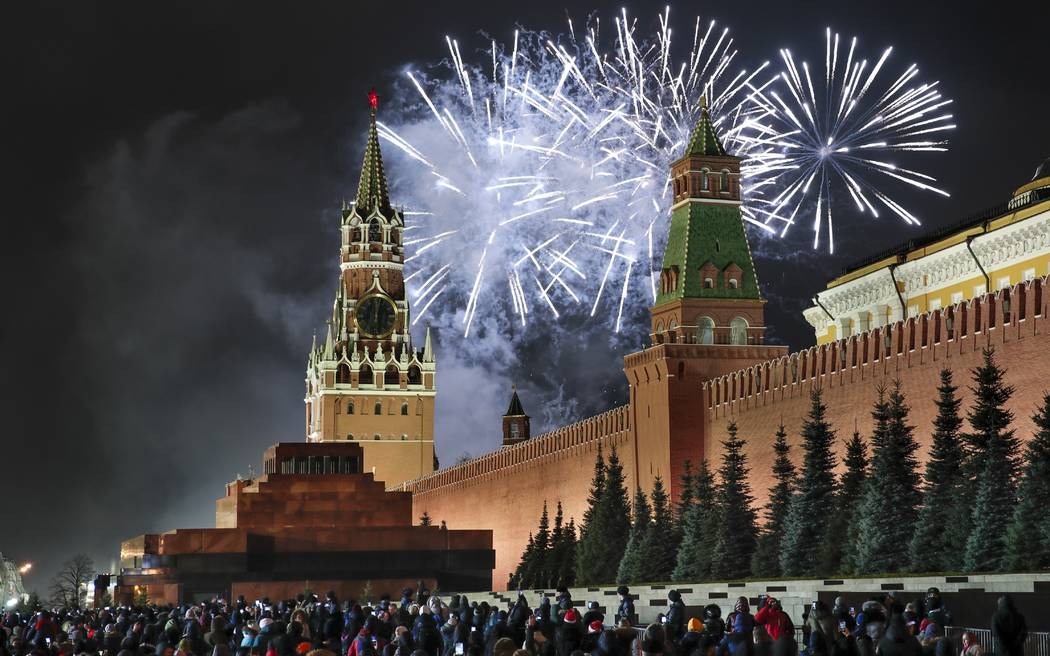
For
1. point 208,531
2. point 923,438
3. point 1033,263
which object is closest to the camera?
point 923,438

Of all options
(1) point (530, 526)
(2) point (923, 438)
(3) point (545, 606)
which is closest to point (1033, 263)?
(2) point (923, 438)

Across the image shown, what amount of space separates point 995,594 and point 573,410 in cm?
8101

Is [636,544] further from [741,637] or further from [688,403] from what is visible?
[741,637]

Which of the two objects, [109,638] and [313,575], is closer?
[109,638]

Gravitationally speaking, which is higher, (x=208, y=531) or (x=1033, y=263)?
(x=1033, y=263)

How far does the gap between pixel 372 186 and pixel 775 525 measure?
6599cm

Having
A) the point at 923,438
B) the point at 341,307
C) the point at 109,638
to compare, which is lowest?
the point at 109,638

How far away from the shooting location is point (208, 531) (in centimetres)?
4972

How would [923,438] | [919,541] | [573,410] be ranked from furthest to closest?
[573,410], [923,438], [919,541]

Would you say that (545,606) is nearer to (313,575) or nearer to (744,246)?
(744,246)

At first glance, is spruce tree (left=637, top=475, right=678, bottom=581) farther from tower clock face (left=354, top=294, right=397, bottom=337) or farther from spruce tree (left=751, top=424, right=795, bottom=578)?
tower clock face (left=354, top=294, right=397, bottom=337)

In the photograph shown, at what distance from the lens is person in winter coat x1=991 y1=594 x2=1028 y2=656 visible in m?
12.6

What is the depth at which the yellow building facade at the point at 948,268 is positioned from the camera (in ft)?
119

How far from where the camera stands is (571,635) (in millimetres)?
13977
